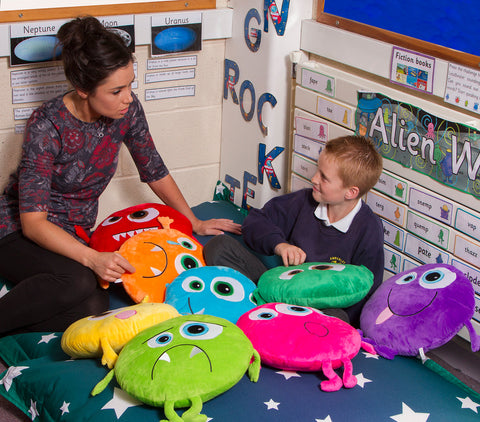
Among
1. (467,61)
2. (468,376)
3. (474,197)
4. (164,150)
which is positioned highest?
(467,61)

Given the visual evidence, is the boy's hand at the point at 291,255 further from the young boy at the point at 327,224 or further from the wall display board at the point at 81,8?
the wall display board at the point at 81,8

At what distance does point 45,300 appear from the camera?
170 centimetres

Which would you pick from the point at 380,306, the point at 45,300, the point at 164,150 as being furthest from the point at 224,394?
the point at 164,150

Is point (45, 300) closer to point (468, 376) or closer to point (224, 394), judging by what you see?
point (224, 394)

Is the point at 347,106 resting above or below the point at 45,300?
above

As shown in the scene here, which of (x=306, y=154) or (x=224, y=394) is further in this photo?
(x=306, y=154)

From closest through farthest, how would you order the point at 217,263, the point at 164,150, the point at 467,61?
the point at 467,61 < the point at 217,263 < the point at 164,150

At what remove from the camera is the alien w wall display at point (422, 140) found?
5.06 ft

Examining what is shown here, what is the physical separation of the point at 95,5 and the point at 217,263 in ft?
2.81

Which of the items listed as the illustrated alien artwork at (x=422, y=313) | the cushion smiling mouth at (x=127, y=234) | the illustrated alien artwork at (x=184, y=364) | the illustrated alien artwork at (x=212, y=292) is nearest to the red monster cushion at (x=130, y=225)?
the cushion smiling mouth at (x=127, y=234)

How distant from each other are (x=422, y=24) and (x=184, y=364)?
3.24ft

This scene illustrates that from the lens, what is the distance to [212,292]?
1.64 m

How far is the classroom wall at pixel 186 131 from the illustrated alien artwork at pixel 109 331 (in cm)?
79

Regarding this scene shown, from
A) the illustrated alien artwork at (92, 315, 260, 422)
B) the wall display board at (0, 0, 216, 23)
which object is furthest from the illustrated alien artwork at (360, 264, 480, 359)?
the wall display board at (0, 0, 216, 23)
